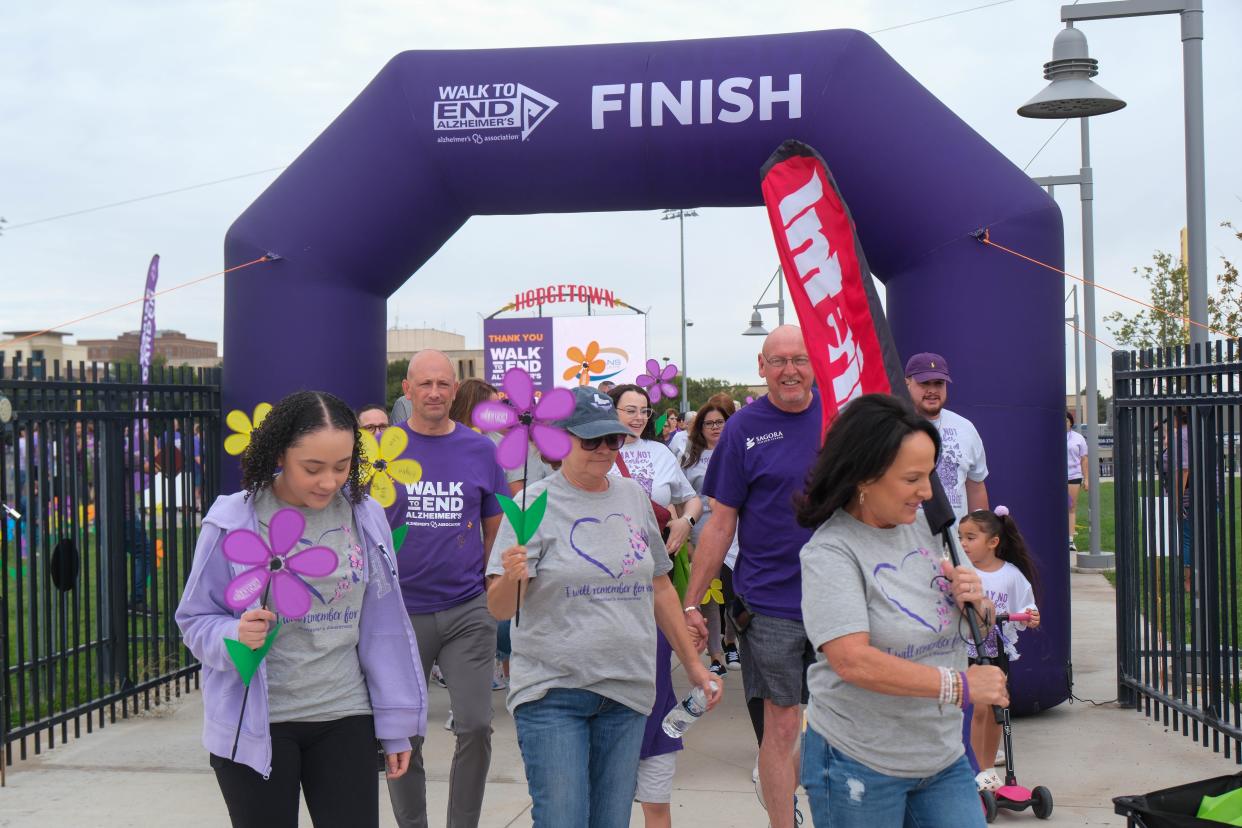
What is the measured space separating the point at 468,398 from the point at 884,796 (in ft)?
12.9

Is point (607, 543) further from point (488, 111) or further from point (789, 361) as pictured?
point (488, 111)

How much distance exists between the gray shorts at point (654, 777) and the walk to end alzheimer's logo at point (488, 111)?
4.03 m

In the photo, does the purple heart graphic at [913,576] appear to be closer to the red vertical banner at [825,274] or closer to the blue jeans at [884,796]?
the blue jeans at [884,796]

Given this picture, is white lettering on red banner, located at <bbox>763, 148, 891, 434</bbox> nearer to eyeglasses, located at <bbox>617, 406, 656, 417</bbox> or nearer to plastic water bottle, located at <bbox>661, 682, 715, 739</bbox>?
plastic water bottle, located at <bbox>661, 682, 715, 739</bbox>

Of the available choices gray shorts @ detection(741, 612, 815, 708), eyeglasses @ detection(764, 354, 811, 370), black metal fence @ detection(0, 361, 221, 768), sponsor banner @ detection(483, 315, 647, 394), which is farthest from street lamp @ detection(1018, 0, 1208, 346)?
sponsor banner @ detection(483, 315, 647, 394)

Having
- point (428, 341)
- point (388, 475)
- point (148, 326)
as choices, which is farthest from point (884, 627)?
point (428, 341)

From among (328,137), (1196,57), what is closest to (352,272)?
(328,137)

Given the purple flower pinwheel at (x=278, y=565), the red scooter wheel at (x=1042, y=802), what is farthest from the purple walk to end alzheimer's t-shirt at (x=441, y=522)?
the red scooter wheel at (x=1042, y=802)

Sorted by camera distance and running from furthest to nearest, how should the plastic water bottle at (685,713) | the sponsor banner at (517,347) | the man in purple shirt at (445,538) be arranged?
the sponsor banner at (517,347), the man in purple shirt at (445,538), the plastic water bottle at (685,713)

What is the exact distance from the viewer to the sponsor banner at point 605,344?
2659 centimetres

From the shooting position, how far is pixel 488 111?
7207 mm

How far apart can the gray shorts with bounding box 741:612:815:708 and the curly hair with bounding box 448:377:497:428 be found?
2.28 meters

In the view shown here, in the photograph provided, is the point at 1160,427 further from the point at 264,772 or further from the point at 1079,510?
the point at 1079,510

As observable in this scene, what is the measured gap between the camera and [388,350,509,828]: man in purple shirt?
4.82m
